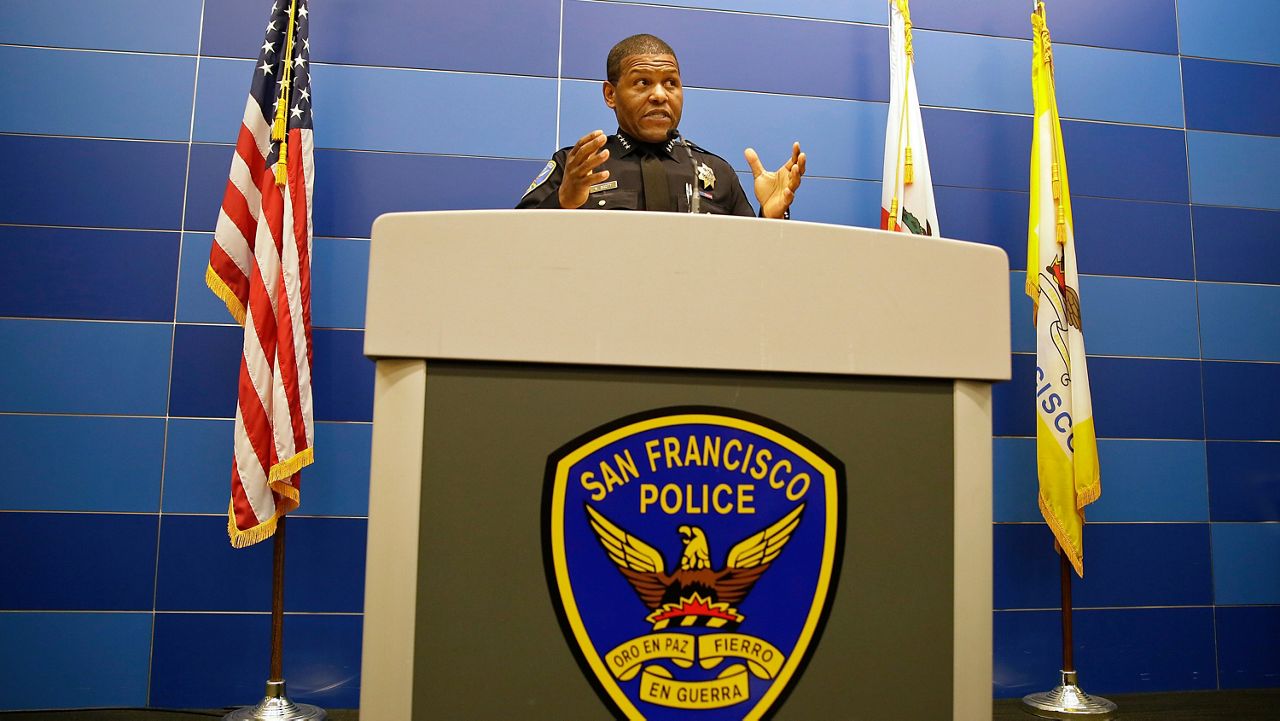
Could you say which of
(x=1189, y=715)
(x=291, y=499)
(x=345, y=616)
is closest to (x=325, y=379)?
(x=291, y=499)

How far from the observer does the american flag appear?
2.10 metres

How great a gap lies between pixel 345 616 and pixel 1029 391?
2162 mm

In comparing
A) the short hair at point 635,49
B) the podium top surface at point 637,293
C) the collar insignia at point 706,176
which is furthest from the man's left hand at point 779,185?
the podium top surface at point 637,293

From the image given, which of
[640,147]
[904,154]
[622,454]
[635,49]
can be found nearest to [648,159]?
[640,147]

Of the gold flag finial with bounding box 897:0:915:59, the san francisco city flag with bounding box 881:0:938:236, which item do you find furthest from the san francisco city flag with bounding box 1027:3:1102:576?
the gold flag finial with bounding box 897:0:915:59

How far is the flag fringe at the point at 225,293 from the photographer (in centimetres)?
216

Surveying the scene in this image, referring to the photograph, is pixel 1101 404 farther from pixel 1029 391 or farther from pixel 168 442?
pixel 168 442

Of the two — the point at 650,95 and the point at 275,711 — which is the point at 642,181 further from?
the point at 275,711

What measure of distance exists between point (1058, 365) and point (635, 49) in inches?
57.7

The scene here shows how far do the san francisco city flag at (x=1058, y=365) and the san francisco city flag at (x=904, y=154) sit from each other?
32 cm

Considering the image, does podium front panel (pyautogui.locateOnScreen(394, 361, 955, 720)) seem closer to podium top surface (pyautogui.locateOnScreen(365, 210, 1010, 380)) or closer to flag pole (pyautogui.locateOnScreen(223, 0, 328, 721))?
podium top surface (pyautogui.locateOnScreen(365, 210, 1010, 380))

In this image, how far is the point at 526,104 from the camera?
2.55 meters

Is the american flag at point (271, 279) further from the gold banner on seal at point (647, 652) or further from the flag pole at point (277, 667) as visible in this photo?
the gold banner on seal at point (647, 652)

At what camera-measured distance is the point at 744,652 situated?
2.28 feet
